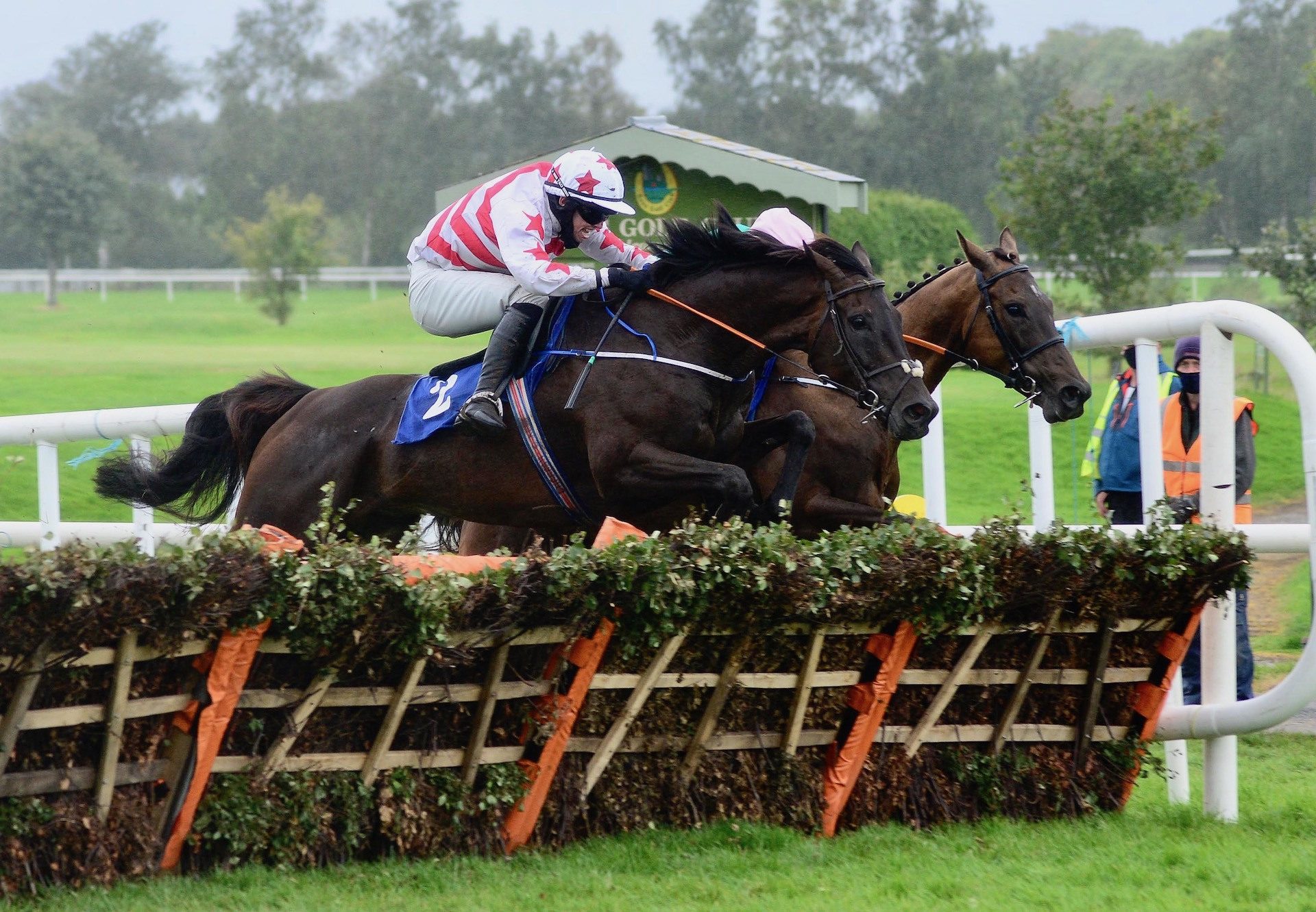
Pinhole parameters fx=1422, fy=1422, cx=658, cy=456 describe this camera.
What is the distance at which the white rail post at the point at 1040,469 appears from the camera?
5.09 metres

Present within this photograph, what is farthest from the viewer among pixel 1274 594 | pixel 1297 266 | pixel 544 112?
pixel 544 112

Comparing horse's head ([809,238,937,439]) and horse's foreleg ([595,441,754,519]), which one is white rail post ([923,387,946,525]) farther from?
horse's foreleg ([595,441,754,519])

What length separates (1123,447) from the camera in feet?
21.4

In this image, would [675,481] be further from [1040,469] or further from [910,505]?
[910,505]

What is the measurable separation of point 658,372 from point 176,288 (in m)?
36.9

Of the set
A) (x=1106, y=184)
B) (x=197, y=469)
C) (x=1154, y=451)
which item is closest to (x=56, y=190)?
(x=1106, y=184)

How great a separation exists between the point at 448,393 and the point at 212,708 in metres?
2.07

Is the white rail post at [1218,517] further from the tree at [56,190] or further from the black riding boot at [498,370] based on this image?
the tree at [56,190]

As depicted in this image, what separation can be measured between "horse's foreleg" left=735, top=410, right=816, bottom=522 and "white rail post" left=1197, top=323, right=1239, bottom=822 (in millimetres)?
1370

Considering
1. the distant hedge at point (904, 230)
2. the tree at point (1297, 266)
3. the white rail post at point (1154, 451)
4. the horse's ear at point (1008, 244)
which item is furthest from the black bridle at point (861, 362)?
the distant hedge at point (904, 230)

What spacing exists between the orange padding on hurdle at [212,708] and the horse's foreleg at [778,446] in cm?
202

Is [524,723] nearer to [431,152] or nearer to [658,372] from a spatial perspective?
[658,372]

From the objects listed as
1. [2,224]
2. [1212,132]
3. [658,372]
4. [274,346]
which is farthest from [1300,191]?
[658,372]

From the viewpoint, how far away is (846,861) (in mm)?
3744
